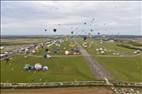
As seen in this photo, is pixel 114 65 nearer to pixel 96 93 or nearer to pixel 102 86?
pixel 102 86

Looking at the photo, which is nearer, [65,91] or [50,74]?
[65,91]

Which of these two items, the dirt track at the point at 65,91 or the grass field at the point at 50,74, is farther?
the grass field at the point at 50,74

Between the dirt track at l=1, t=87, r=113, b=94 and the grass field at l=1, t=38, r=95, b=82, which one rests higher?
the grass field at l=1, t=38, r=95, b=82

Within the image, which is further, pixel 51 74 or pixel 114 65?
pixel 114 65

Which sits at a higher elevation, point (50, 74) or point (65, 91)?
point (50, 74)

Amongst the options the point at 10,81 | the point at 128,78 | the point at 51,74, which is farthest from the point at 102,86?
the point at 10,81

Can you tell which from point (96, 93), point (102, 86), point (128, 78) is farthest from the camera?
point (128, 78)

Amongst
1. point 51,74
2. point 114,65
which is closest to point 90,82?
point 51,74

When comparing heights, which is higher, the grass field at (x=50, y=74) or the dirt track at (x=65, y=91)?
the grass field at (x=50, y=74)

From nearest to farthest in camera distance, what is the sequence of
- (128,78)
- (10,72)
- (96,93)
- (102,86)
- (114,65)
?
(96,93) → (102,86) → (128,78) → (10,72) → (114,65)

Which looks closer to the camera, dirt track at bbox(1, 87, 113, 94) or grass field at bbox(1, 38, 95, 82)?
dirt track at bbox(1, 87, 113, 94)
